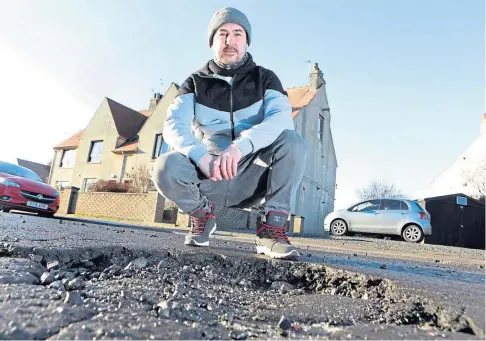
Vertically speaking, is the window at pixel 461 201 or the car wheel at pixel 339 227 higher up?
the window at pixel 461 201

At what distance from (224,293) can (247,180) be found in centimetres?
136

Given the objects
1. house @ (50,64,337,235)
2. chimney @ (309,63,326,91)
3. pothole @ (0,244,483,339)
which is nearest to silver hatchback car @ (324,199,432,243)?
house @ (50,64,337,235)

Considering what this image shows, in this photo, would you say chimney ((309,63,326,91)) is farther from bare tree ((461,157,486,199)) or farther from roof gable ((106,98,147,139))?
bare tree ((461,157,486,199))

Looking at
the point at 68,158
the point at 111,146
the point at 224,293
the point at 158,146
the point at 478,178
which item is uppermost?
the point at 478,178

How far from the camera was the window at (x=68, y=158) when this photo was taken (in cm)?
→ 2460

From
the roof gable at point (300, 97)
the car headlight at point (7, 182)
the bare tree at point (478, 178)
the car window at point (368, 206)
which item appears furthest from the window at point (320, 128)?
the car headlight at point (7, 182)

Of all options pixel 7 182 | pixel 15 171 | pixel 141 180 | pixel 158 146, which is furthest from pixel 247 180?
pixel 158 146

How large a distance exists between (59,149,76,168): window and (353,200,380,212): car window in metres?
20.2

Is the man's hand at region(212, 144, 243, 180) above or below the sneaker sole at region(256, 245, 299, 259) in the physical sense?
above

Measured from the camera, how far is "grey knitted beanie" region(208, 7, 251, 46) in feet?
8.44

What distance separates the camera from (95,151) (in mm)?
22906

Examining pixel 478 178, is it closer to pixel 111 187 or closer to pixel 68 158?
pixel 111 187

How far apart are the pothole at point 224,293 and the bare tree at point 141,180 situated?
51.4ft

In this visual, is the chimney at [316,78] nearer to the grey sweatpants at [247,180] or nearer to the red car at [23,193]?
the red car at [23,193]
